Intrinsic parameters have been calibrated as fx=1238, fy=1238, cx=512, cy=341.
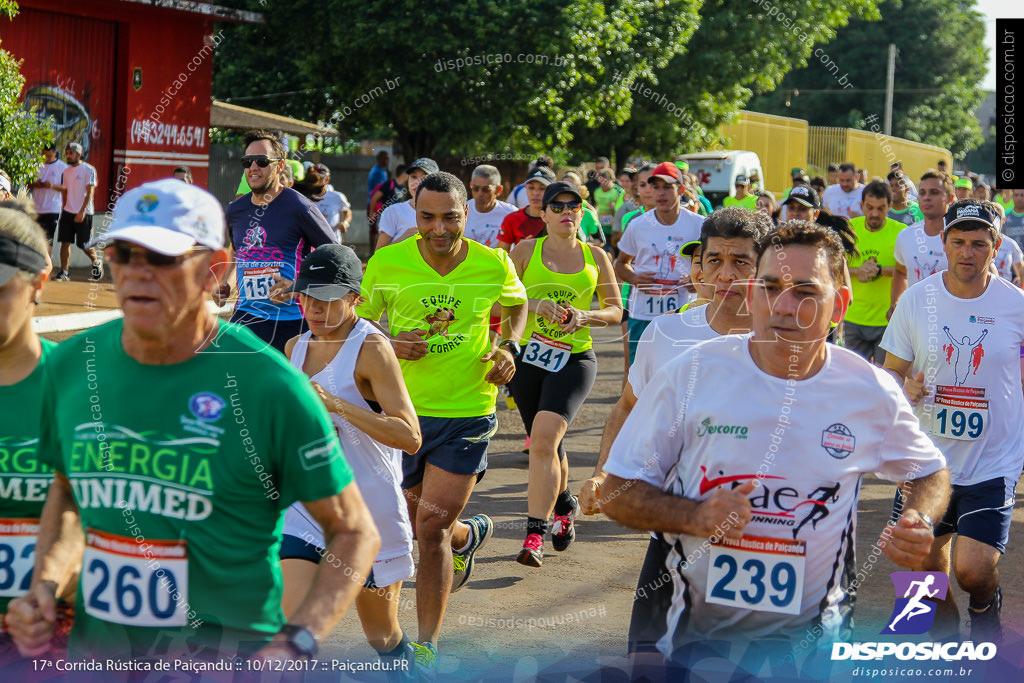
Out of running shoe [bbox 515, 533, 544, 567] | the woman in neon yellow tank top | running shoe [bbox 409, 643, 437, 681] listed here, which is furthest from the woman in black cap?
the woman in neon yellow tank top

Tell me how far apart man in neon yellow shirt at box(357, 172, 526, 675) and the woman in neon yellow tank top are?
0.96 metres

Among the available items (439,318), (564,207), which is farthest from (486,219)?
(439,318)

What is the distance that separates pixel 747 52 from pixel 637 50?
6.57m

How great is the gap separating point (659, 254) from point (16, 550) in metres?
6.97

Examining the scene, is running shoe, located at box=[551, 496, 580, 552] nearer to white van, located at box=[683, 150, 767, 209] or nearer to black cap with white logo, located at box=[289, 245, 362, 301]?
black cap with white logo, located at box=[289, 245, 362, 301]

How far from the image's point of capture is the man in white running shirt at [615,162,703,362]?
950 cm

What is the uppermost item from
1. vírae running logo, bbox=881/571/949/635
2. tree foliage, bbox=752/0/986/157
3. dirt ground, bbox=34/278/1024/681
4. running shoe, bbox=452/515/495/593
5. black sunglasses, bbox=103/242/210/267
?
tree foliage, bbox=752/0/986/157

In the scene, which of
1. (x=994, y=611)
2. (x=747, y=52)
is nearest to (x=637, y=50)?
(x=747, y=52)

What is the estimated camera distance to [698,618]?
3.31 m

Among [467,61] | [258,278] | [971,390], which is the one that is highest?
[467,61]

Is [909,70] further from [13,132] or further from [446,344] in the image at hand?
[446,344]

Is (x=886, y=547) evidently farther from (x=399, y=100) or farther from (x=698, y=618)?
(x=399, y=100)

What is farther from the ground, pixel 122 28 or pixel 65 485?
pixel 122 28

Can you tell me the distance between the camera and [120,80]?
20266 millimetres
